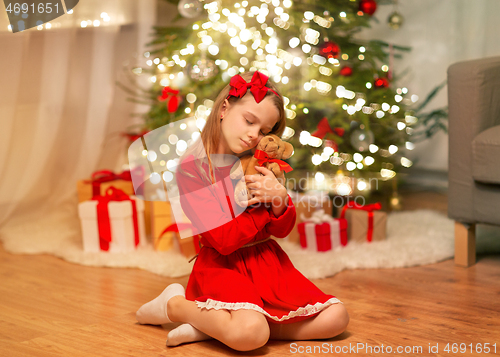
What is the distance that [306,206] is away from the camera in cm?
196

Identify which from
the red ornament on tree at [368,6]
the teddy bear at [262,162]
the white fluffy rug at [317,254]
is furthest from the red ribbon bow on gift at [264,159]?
the red ornament on tree at [368,6]

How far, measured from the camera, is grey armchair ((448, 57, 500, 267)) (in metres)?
1.56

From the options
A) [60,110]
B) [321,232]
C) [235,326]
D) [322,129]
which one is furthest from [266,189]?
[60,110]

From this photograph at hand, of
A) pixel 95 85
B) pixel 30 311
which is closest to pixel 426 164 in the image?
pixel 95 85

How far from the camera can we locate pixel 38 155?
8.05ft

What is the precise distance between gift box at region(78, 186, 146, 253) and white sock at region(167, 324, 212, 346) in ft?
2.84

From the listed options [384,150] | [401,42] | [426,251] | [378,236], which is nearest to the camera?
[426,251]

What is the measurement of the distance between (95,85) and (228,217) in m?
1.79

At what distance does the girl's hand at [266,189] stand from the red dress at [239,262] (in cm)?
3

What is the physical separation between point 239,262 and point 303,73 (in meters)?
1.30

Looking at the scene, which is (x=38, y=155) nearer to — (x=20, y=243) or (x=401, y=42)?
(x=20, y=243)

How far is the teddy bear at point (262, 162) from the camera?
3.73 feet

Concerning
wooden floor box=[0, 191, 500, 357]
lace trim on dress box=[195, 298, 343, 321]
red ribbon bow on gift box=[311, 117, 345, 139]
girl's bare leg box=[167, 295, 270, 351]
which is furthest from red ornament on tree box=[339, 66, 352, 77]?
girl's bare leg box=[167, 295, 270, 351]

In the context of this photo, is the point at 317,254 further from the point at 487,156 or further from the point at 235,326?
the point at 235,326
